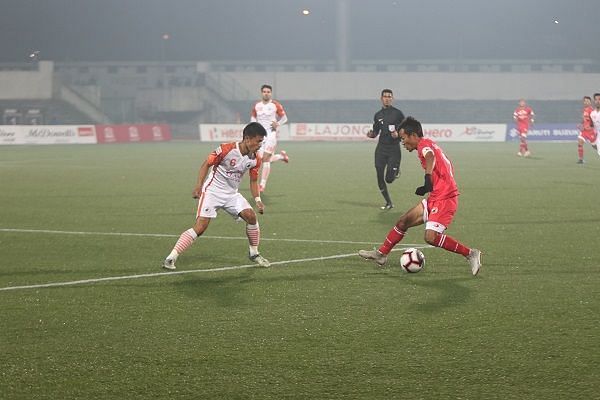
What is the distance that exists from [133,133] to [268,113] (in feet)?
129

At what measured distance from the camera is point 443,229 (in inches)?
375

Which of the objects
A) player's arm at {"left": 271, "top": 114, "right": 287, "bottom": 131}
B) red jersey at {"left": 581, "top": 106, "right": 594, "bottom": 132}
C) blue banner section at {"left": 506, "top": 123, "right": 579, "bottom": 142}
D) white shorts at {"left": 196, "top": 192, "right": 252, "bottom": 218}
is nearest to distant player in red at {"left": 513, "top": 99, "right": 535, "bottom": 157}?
red jersey at {"left": 581, "top": 106, "right": 594, "bottom": 132}

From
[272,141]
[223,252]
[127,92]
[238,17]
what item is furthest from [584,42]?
[223,252]

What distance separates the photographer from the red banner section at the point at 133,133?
5669 cm

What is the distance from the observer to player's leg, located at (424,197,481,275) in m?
9.47

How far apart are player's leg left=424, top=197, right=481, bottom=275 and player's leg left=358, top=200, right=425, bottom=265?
0.24 m

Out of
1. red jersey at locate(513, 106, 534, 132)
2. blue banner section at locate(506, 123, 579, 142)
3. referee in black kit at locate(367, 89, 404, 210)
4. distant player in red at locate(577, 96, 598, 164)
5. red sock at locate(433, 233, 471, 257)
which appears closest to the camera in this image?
red sock at locate(433, 233, 471, 257)

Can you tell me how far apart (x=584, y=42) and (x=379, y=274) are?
69135mm

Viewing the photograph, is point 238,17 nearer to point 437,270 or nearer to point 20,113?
point 20,113

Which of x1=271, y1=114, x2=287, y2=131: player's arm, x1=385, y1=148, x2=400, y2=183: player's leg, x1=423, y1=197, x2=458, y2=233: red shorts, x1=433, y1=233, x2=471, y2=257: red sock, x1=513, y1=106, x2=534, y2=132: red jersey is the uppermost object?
x1=513, y1=106, x2=534, y2=132: red jersey

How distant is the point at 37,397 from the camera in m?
5.30

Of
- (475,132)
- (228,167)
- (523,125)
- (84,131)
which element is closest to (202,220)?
(228,167)

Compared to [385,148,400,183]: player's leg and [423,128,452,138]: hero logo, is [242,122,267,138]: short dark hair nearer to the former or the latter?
[385,148,400,183]: player's leg

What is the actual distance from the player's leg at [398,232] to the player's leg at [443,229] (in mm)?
242
